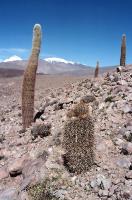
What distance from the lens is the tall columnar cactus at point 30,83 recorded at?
46.2ft

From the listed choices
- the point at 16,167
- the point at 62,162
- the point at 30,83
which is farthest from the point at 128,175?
the point at 30,83

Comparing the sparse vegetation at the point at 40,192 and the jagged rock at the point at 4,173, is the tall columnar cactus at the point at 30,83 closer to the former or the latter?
the jagged rock at the point at 4,173

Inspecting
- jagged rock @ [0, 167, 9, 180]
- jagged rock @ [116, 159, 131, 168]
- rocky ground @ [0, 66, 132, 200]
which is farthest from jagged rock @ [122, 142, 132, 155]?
jagged rock @ [0, 167, 9, 180]

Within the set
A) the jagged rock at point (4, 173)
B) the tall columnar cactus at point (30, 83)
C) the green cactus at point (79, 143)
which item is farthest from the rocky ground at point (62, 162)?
the tall columnar cactus at point (30, 83)

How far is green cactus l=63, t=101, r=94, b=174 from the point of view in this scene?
9.34m

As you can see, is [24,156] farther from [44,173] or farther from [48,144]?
[44,173]

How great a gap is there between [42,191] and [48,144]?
8.44ft

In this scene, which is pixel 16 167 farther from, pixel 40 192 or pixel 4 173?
pixel 40 192

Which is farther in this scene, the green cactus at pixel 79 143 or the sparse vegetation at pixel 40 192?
the green cactus at pixel 79 143

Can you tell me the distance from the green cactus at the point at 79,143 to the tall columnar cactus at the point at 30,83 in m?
4.79

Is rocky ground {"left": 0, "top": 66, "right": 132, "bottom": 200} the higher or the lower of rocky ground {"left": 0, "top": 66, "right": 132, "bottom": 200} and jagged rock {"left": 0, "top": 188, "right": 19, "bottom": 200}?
the higher

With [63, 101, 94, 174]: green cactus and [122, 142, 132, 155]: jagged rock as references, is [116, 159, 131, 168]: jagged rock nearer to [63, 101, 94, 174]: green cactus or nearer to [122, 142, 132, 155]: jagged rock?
[122, 142, 132, 155]: jagged rock

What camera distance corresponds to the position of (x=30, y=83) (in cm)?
1409

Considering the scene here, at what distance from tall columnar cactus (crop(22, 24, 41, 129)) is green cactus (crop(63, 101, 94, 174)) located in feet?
15.7
